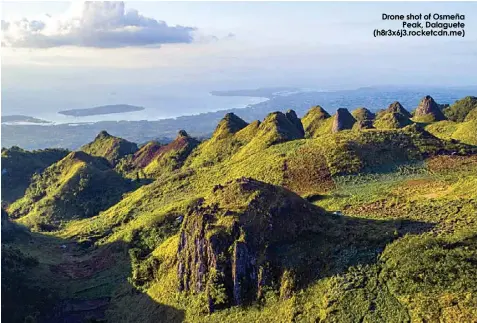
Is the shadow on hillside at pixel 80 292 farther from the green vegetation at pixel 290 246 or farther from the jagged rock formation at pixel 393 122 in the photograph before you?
the jagged rock formation at pixel 393 122

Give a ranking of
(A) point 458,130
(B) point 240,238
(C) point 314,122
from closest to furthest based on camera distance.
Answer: (B) point 240,238 → (A) point 458,130 → (C) point 314,122

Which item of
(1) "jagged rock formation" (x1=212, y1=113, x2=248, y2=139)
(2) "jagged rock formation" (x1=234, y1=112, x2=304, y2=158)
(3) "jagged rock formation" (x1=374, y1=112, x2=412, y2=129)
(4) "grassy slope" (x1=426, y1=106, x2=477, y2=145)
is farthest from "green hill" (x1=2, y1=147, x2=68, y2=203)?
(4) "grassy slope" (x1=426, y1=106, x2=477, y2=145)

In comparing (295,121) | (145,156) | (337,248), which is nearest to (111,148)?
(145,156)

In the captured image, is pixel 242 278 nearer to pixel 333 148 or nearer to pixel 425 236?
pixel 425 236

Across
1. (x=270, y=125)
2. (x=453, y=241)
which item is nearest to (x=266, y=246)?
(x=453, y=241)

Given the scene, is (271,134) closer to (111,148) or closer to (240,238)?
(240,238)

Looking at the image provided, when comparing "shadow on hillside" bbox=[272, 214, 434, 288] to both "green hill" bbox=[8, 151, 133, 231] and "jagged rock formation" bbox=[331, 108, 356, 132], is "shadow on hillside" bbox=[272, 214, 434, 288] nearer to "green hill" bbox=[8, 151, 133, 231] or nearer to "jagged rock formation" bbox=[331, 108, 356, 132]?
"green hill" bbox=[8, 151, 133, 231]

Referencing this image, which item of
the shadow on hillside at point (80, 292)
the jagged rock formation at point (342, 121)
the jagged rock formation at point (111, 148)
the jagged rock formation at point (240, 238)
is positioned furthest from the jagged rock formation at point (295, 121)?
the jagged rock formation at point (240, 238)
